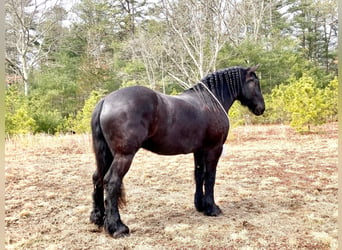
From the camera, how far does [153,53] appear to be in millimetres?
10148

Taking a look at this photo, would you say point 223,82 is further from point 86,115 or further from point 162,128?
point 86,115

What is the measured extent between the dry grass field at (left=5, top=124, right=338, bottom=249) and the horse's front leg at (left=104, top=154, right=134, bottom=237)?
0.08m

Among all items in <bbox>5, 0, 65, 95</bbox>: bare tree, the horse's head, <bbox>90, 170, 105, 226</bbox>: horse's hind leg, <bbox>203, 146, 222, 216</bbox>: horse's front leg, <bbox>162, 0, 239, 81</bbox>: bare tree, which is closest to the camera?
<bbox>90, 170, 105, 226</bbox>: horse's hind leg

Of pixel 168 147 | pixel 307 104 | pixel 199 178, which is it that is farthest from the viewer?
pixel 307 104

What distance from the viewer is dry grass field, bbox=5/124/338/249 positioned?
7.53 ft

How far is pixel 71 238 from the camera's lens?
7.72 feet

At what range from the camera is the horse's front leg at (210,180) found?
9.20ft

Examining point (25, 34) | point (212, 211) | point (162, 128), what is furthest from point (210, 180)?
point (25, 34)

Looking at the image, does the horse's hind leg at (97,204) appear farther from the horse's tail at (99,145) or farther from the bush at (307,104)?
the bush at (307,104)

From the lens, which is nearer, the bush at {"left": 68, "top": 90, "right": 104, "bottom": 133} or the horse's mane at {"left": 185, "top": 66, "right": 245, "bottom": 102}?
the horse's mane at {"left": 185, "top": 66, "right": 245, "bottom": 102}

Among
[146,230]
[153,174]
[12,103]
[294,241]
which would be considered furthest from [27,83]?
[294,241]

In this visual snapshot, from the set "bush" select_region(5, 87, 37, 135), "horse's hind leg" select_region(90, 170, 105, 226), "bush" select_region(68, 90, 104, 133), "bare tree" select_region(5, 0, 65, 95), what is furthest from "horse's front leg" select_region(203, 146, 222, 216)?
"bare tree" select_region(5, 0, 65, 95)

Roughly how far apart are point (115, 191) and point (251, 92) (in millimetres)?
1714

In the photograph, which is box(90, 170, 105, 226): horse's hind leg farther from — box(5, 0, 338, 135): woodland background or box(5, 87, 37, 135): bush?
box(5, 87, 37, 135): bush
